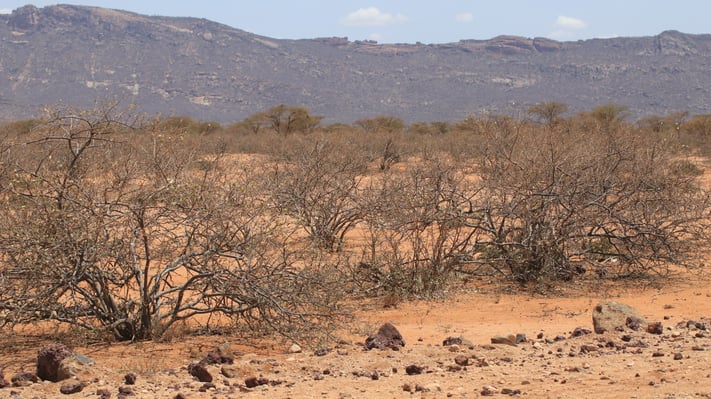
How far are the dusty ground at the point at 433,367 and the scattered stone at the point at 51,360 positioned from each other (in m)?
0.09

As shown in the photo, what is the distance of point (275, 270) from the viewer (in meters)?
6.71

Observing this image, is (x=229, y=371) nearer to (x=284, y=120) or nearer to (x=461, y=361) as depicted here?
(x=461, y=361)

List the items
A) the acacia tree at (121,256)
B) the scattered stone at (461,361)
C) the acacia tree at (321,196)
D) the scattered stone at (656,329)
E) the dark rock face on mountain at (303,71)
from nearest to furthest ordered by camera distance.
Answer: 1. the scattered stone at (461,361)
2. the acacia tree at (121,256)
3. the scattered stone at (656,329)
4. the acacia tree at (321,196)
5. the dark rock face on mountain at (303,71)

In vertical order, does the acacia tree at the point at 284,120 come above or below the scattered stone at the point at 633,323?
above

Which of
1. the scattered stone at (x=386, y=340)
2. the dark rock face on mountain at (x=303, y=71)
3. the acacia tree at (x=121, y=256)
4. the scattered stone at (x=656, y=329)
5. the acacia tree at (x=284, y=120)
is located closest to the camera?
the scattered stone at (x=386, y=340)

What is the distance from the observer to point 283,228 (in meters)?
8.04

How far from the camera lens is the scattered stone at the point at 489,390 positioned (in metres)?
4.70

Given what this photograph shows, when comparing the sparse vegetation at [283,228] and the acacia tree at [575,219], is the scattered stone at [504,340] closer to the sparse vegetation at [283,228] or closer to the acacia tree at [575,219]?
the sparse vegetation at [283,228]

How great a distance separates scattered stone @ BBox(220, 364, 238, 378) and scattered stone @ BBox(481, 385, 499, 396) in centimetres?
164

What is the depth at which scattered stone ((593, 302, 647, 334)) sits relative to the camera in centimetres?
651

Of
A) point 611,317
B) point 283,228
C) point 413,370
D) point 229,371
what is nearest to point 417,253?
point 283,228

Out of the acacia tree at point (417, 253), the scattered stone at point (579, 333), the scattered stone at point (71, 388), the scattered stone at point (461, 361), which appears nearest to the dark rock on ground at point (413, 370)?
the scattered stone at point (461, 361)

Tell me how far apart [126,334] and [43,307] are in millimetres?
753

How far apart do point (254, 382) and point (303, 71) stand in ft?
335
